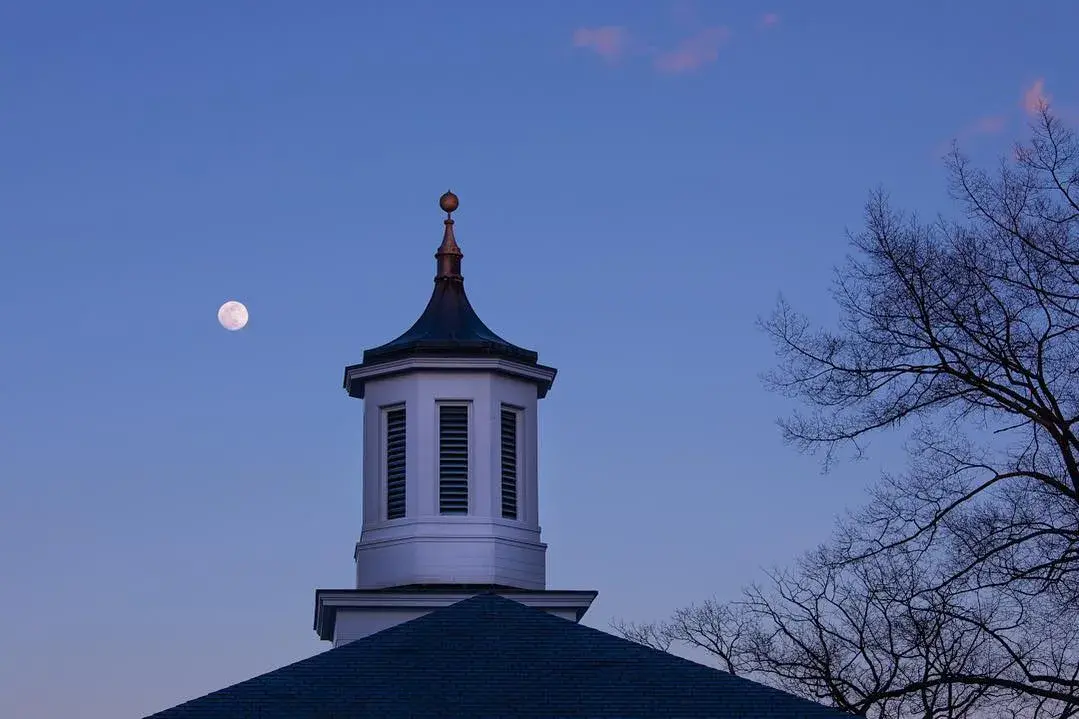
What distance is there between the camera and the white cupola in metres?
29.5

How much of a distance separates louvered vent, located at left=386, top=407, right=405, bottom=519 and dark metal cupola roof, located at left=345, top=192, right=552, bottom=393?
1058 mm

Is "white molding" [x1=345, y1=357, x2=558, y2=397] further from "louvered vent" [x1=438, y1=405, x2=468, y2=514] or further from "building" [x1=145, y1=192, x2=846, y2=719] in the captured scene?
"louvered vent" [x1=438, y1=405, x2=468, y2=514]

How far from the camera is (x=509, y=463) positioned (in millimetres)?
30828

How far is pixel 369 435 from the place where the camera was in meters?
31.1

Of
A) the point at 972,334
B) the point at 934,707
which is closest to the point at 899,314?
the point at 972,334

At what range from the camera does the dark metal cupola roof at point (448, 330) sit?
30.7 metres

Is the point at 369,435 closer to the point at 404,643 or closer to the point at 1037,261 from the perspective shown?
the point at 404,643

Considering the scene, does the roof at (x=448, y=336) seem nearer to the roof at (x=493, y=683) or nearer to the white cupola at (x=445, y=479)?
the white cupola at (x=445, y=479)

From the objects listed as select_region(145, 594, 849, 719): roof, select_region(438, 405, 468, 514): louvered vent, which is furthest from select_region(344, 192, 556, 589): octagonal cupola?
select_region(145, 594, 849, 719): roof

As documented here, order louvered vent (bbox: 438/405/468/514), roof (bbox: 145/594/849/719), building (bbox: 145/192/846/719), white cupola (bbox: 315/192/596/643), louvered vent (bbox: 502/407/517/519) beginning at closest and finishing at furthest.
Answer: roof (bbox: 145/594/849/719)
building (bbox: 145/192/846/719)
white cupola (bbox: 315/192/596/643)
louvered vent (bbox: 438/405/468/514)
louvered vent (bbox: 502/407/517/519)

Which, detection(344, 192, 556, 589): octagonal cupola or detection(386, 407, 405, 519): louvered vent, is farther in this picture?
detection(386, 407, 405, 519): louvered vent

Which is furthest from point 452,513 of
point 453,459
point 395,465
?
point 395,465

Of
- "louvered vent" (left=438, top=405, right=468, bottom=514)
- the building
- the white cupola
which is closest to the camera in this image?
the building

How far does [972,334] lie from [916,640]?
28.1 ft
